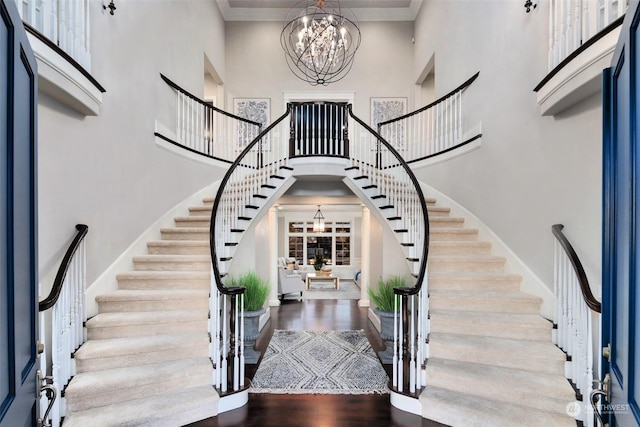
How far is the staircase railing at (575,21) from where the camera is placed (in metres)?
2.23

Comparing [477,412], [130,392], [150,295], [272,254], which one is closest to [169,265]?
[150,295]

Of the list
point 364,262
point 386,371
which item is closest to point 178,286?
point 386,371

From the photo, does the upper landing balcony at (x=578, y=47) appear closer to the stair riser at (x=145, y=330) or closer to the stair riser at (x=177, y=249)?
the stair riser at (x=145, y=330)

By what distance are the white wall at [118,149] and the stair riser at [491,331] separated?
3.31 meters

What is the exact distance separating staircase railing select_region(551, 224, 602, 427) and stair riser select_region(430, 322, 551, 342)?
121mm

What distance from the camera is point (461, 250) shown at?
4246mm

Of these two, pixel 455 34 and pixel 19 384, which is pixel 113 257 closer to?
pixel 19 384

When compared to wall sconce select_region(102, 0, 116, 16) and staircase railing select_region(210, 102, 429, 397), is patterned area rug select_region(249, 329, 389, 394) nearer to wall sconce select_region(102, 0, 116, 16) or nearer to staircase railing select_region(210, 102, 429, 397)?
staircase railing select_region(210, 102, 429, 397)

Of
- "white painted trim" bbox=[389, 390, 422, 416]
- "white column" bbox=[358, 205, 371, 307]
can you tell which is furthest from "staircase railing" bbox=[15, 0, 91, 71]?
"white column" bbox=[358, 205, 371, 307]

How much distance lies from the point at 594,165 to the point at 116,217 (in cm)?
437

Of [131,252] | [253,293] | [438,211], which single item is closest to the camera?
[131,252]

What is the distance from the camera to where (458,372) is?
288cm

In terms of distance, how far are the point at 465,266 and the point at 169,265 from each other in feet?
10.9

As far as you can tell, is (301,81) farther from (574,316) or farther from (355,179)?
(574,316)
